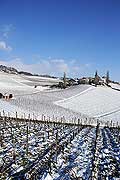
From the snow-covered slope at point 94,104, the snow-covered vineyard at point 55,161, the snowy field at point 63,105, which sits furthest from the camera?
the snow-covered slope at point 94,104

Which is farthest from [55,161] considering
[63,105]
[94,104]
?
[94,104]

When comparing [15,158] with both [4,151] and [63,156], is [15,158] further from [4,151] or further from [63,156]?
[63,156]

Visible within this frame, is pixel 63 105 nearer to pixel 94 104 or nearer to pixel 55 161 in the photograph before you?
pixel 94 104

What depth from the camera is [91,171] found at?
1270 centimetres

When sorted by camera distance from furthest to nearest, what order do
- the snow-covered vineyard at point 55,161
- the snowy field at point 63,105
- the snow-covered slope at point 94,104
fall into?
1. the snow-covered slope at point 94,104
2. the snowy field at point 63,105
3. the snow-covered vineyard at point 55,161

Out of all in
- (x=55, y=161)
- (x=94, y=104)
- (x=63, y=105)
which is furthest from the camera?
(x=94, y=104)

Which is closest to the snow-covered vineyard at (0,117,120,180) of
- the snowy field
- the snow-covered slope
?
the snowy field

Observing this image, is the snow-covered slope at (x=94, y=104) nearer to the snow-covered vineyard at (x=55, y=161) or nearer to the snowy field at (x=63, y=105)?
the snowy field at (x=63, y=105)

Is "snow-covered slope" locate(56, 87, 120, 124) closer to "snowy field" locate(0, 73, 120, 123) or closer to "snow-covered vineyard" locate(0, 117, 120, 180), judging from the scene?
"snowy field" locate(0, 73, 120, 123)

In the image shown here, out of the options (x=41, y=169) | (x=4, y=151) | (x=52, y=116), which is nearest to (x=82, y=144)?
(x=4, y=151)

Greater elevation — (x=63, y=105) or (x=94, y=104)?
(x=94, y=104)

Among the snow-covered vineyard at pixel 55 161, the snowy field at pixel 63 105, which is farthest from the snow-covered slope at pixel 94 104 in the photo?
the snow-covered vineyard at pixel 55 161

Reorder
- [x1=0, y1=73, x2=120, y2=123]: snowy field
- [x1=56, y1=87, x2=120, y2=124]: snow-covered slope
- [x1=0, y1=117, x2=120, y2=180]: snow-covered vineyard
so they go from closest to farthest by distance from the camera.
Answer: [x1=0, y1=117, x2=120, y2=180]: snow-covered vineyard, [x1=0, y1=73, x2=120, y2=123]: snowy field, [x1=56, y1=87, x2=120, y2=124]: snow-covered slope

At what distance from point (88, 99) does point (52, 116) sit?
3544 cm
